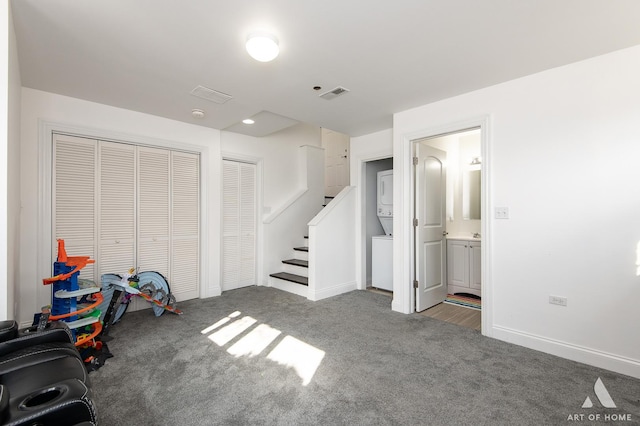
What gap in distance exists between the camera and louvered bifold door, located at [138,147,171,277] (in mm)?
3635

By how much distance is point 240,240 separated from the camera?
4629 millimetres

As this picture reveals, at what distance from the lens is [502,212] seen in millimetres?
2766

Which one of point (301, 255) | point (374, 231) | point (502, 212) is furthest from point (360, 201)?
point (502, 212)

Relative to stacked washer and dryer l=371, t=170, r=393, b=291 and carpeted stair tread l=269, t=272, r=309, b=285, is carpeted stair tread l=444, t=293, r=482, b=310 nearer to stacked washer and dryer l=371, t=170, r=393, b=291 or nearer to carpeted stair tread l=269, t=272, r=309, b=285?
stacked washer and dryer l=371, t=170, r=393, b=291

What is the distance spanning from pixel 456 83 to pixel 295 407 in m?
2.96

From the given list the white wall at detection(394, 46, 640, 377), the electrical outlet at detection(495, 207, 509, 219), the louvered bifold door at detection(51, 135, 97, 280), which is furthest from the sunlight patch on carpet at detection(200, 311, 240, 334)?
the electrical outlet at detection(495, 207, 509, 219)

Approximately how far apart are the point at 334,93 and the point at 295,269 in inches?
112

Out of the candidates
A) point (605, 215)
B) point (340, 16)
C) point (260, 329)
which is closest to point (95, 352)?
point (260, 329)

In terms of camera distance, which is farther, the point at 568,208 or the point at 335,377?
the point at 568,208

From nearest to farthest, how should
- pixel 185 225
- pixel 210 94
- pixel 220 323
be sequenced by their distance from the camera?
1. pixel 210 94
2. pixel 220 323
3. pixel 185 225

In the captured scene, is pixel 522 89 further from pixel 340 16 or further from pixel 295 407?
pixel 295 407

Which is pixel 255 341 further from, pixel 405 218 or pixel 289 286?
pixel 405 218

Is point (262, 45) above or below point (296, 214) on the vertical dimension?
above

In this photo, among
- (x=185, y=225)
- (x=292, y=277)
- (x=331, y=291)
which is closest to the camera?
(x=185, y=225)
